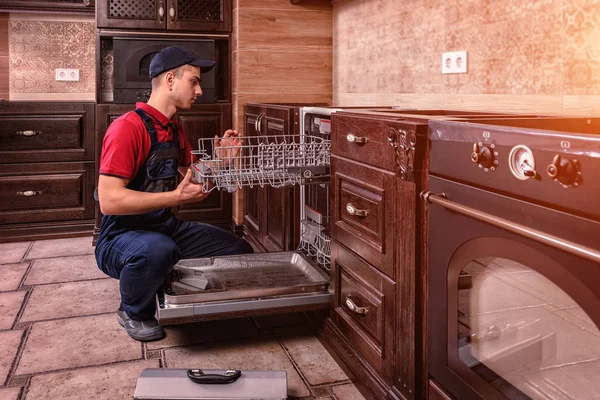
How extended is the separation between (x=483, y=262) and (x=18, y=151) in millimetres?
3728

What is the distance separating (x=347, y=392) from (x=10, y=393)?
115 cm

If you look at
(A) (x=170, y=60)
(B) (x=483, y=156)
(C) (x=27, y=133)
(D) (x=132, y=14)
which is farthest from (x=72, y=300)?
(B) (x=483, y=156)

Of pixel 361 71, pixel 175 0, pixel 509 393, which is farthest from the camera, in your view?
pixel 175 0

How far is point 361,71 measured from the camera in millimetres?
3629

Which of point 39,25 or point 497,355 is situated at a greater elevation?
point 39,25

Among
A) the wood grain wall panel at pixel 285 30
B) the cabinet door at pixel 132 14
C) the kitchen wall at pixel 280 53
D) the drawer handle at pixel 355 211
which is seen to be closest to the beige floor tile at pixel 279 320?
the drawer handle at pixel 355 211

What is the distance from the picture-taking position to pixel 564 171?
3.46ft

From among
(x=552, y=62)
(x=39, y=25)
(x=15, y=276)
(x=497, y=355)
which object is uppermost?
(x=39, y=25)

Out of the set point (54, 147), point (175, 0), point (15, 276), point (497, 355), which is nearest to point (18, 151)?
point (54, 147)

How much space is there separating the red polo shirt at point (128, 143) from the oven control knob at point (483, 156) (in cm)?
153

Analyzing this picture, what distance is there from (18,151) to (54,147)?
0.24 meters

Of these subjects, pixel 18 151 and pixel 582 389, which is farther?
pixel 18 151

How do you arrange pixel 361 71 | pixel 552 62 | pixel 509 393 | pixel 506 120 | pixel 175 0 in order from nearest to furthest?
pixel 509 393, pixel 506 120, pixel 552 62, pixel 361 71, pixel 175 0

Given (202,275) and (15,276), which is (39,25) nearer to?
(15,276)
